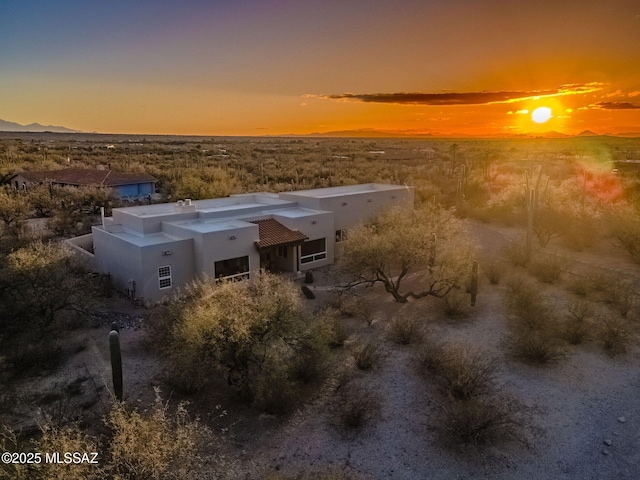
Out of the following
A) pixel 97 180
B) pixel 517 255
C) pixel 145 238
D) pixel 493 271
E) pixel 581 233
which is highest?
pixel 97 180

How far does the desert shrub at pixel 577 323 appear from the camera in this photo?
58.9 ft

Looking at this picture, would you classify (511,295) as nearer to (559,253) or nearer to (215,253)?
(559,253)

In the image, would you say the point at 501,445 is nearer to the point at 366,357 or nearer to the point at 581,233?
the point at 366,357

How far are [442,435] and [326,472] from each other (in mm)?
3315

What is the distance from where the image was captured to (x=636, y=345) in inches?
691

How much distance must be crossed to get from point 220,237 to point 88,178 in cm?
2851

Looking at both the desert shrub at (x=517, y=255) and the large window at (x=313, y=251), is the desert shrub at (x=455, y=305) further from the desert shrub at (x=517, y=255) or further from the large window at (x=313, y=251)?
the large window at (x=313, y=251)

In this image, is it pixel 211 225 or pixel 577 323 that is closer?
pixel 577 323

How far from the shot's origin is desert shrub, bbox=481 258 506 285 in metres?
24.7

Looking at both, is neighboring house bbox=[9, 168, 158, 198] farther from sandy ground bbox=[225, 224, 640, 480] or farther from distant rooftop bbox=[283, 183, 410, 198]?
sandy ground bbox=[225, 224, 640, 480]

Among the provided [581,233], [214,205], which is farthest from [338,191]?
[581,233]

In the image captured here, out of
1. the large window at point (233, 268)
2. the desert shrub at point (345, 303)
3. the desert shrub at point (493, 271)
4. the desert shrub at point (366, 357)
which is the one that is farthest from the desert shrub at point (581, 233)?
the large window at point (233, 268)

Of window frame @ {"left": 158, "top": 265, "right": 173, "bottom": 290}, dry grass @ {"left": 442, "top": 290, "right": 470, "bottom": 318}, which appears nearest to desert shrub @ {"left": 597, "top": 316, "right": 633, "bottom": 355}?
dry grass @ {"left": 442, "top": 290, "right": 470, "bottom": 318}

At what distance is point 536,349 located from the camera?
16500 mm
